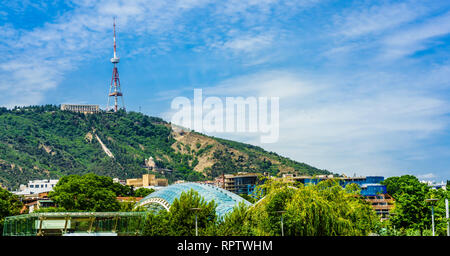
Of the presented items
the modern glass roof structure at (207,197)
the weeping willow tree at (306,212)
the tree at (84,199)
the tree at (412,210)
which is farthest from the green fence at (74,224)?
the tree at (84,199)

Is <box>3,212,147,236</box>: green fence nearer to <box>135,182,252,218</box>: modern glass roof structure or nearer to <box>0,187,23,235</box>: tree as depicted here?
<box>135,182,252,218</box>: modern glass roof structure

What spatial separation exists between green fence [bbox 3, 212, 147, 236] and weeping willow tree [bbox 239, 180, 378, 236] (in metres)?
7.65

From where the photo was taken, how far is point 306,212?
2817cm

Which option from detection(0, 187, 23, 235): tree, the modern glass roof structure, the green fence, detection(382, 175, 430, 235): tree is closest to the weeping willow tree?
detection(382, 175, 430, 235): tree

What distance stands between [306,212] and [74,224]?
12.3m

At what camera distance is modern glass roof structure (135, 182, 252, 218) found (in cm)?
5091

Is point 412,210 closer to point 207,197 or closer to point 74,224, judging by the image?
point 74,224

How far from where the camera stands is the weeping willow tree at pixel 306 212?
92.6ft

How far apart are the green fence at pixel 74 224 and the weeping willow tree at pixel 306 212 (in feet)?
25.1

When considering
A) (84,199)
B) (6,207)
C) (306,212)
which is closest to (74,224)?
(306,212)

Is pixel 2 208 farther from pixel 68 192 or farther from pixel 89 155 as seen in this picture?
pixel 89 155
